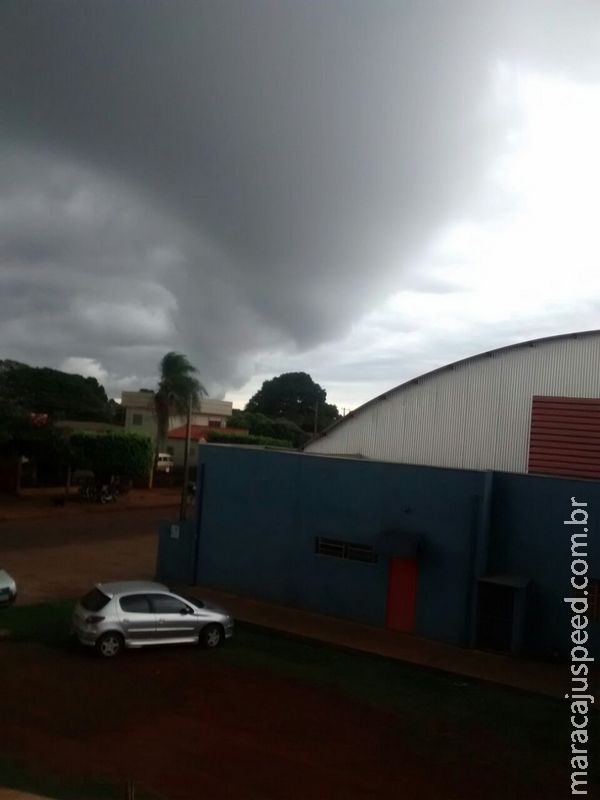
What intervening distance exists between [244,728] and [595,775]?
186 inches

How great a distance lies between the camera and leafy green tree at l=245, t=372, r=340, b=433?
9100cm

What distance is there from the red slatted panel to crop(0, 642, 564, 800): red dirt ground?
11.3 m

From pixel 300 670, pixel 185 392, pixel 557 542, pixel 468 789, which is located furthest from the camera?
pixel 185 392

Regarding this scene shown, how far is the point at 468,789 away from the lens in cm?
952

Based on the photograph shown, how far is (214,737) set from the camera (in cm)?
1077

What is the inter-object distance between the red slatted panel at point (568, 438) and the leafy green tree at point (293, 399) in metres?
67.6

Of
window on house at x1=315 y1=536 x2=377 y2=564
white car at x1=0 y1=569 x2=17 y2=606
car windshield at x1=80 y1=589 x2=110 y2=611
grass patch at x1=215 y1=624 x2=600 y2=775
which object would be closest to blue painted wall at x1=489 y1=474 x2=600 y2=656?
grass patch at x1=215 y1=624 x2=600 y2=775

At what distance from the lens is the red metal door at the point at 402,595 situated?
17.7 meters

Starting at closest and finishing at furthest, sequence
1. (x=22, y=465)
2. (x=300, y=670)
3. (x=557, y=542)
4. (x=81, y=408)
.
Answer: (x=300, y=670)
(x=557, y=542)
(x=22, y=465)
(x=81, y=408)

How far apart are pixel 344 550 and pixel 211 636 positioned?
457 centimetres

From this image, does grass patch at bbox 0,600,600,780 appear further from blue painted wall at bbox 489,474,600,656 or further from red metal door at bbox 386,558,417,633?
blue painted wall at bbox 489,474,600,656

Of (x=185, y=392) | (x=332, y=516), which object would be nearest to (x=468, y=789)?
(x=332, y=516)

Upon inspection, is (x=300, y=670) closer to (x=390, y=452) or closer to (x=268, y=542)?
(x=268, y=542)

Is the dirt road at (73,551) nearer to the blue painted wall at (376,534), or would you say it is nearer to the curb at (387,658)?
the blue painted wall at (376,534)
